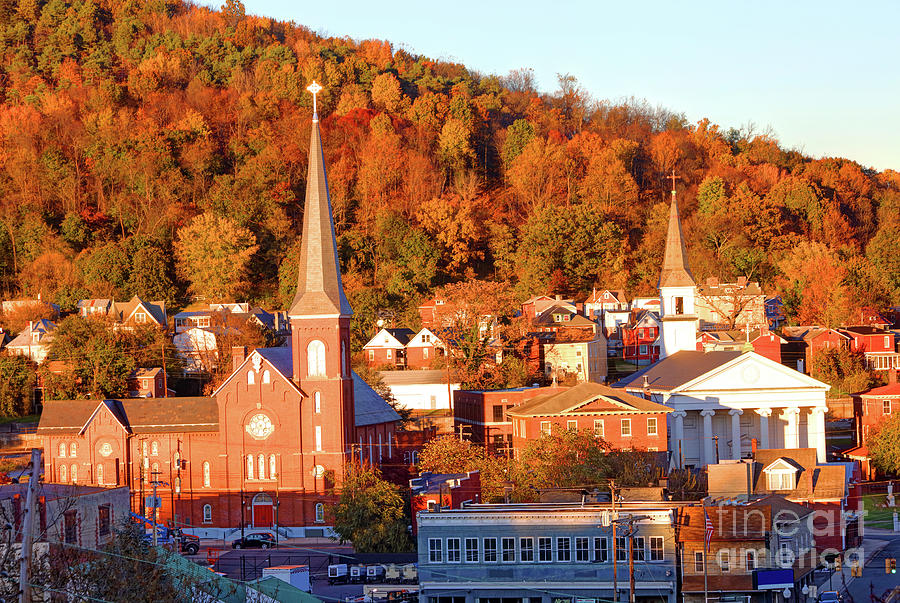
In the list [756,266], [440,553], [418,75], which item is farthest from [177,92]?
[440,553]

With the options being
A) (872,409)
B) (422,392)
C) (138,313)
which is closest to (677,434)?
(872,409)

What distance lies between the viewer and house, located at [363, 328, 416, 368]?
4028 inches

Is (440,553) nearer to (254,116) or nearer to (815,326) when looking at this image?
(815,326)

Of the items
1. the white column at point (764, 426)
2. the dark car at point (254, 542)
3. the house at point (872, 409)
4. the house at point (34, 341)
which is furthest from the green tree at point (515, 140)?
the dark car at point (254, 542)

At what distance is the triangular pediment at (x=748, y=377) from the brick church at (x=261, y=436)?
2007 centimetres

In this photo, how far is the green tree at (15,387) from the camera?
92812 mm

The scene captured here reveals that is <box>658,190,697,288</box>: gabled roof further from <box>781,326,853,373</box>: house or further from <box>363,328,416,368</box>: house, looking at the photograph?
<box>363,328,416,368</box>: house

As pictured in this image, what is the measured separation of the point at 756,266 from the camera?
4884 inches

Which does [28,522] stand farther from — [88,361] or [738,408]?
[88,361]

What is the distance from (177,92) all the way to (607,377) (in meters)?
70.0

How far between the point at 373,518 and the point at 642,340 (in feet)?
173

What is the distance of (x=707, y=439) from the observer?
72938 mm

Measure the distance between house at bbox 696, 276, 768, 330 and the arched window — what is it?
1633 inches

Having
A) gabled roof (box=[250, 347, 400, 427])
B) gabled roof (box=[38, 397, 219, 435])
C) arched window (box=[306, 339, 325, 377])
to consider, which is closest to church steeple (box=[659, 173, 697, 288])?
gabled roof (box=[250, 347, 400, 427])
